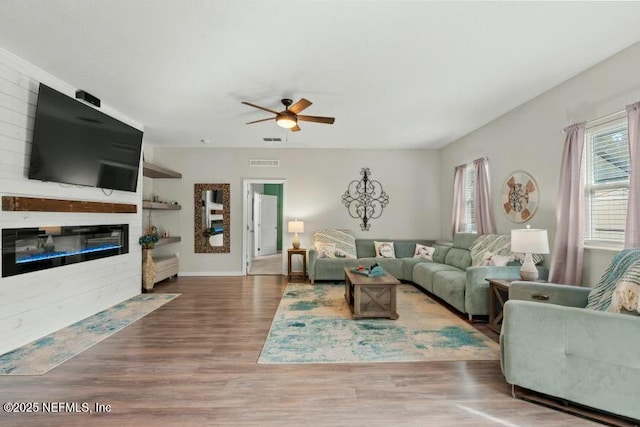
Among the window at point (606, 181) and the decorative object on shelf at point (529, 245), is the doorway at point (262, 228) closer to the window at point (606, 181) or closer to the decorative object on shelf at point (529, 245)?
the decorative object on shelf at point (529, 245)

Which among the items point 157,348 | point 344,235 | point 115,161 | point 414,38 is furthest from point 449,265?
point 115,161

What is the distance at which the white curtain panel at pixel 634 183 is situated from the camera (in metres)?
2.31

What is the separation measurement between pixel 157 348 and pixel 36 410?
891mm

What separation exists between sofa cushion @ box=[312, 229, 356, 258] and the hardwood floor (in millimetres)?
3015

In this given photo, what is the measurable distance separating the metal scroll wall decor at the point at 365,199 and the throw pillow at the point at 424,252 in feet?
3.69

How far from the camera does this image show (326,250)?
18.3 ft

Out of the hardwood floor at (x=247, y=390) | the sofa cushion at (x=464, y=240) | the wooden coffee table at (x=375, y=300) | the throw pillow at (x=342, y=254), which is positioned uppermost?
the sofa cushion at (x=464, y=240)

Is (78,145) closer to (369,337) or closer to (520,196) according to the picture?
(369,337)

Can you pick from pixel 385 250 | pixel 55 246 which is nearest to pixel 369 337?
A: pixel 385 250

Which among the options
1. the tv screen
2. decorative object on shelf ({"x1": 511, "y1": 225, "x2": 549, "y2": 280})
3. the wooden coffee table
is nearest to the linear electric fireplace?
the tv screen

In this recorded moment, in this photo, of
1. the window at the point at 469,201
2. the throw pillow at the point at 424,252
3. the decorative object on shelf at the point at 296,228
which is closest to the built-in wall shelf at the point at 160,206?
the decorative object on shelf at the point at 296,228

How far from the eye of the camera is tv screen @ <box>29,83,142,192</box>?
281 centimetres

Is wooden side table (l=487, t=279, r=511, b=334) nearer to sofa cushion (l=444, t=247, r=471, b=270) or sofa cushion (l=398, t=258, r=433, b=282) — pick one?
sofa cushion (l=444, t=247, r=471, b=270)

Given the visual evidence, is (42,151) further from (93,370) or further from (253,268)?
(253,268)
